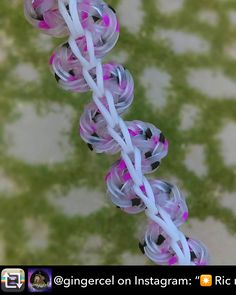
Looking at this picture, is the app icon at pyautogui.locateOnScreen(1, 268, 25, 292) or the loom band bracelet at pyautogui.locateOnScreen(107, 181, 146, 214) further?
the app icon at pyautogui.locateOnScreen(1, 268, 25, 292)

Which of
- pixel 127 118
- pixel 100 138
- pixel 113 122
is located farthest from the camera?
pixel 127 118

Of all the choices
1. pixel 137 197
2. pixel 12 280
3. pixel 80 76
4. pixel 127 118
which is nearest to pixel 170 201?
pixel 137 197

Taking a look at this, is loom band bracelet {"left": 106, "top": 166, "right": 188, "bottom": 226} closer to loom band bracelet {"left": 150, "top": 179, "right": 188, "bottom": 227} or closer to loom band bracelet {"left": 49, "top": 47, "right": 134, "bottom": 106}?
loom band bracelet {"left": 150, "top": 179, "right": 188, "bottom": 227}

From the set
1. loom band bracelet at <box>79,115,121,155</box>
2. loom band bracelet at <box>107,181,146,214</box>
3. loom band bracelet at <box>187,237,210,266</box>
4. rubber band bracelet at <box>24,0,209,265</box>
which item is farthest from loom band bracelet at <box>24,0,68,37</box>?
loom band bracelet at <box>187,237,210,266</box>

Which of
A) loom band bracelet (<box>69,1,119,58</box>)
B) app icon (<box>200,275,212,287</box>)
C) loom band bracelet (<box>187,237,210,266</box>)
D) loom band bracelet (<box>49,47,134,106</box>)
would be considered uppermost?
loom band bracelet (<box>69,1,119,58</box>)

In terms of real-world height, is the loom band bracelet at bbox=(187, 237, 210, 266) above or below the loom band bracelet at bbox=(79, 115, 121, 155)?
below

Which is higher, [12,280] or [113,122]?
[113,122]

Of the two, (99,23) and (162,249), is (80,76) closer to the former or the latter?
(99,23)
